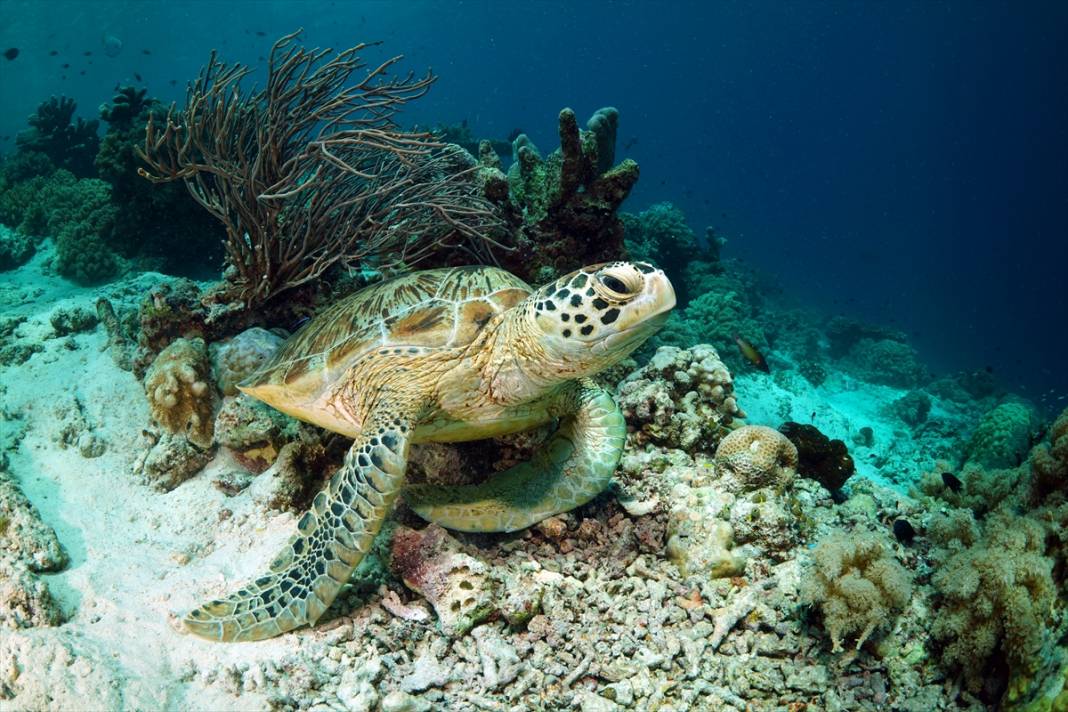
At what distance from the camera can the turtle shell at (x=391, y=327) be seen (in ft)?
10.3

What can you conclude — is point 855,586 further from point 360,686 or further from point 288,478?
point 288,478

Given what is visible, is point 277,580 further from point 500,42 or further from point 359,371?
point 500,42

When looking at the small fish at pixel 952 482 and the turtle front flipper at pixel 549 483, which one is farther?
the small fish at pixel 952 482

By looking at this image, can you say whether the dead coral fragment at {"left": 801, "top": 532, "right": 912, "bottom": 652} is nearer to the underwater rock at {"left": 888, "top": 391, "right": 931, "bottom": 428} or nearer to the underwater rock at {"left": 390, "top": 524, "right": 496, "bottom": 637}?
the underwater rock at {"left": 390, "top": 524, "right": 496, "bottom": 637}

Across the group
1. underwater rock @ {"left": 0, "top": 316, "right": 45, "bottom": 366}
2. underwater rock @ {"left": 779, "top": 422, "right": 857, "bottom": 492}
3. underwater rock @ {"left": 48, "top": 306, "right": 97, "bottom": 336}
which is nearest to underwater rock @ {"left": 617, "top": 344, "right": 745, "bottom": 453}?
underwater rock @ {"left": 779, "top": 422, "right": 857, "bottom": 492}

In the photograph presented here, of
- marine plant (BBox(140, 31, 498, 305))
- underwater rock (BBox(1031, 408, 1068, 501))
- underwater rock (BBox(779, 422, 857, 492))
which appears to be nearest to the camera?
underwater rock (BBox(1031, 408, 1068, 501))

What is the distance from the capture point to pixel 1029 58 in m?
78.4

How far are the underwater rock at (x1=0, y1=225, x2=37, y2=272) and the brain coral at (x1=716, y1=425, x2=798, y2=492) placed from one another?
11.0 meters

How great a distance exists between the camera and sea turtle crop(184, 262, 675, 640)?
256 cm

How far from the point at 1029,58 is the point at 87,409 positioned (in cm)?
11470

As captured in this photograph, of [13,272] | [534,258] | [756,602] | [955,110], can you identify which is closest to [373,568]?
[756,602]

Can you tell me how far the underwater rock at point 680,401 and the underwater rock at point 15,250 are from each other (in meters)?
10.1

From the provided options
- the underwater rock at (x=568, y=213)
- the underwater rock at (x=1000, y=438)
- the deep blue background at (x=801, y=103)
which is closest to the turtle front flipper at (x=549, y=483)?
the underwater rock at (x=568, y=213)

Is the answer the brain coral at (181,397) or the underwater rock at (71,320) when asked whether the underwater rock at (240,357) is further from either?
the underwater rock at (71,320)
